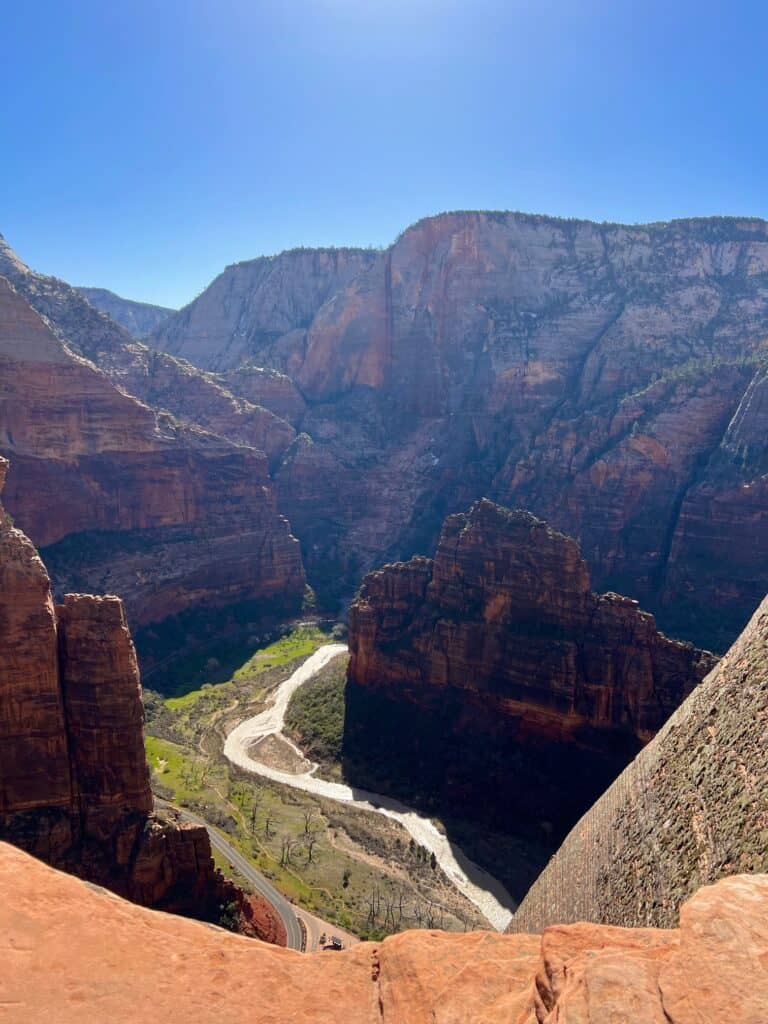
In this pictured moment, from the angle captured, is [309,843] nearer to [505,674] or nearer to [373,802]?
[373,802]

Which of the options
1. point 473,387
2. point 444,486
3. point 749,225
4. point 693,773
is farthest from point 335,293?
point 693,773

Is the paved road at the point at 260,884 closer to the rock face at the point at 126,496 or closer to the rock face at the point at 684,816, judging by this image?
the rock face at the point at 684,816

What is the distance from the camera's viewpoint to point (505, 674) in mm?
60031

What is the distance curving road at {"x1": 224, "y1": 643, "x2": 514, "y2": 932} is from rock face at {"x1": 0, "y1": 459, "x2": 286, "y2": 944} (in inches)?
595

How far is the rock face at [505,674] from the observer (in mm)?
53938

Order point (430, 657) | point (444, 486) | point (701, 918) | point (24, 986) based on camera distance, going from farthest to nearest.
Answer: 1. point (444, 486)
2. point (430, 657)
3. point (701, 918)
4. point (24, 986)

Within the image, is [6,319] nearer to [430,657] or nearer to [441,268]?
[430,657]

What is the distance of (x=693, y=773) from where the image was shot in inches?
817

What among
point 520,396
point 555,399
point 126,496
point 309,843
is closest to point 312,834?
point 309,843

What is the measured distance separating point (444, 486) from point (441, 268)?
177 feet

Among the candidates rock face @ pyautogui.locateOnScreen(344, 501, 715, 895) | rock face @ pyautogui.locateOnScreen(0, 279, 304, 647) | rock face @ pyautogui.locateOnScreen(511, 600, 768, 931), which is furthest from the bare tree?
rock face @ pyautogui.locateOnScreen(0, 279, 304, 647)

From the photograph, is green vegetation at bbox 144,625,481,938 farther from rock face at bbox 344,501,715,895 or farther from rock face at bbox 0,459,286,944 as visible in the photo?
rock face at bbox 0,459,286,944

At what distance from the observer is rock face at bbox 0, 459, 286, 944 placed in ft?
109

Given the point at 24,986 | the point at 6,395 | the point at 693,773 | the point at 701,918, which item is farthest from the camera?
the point at 6,395
